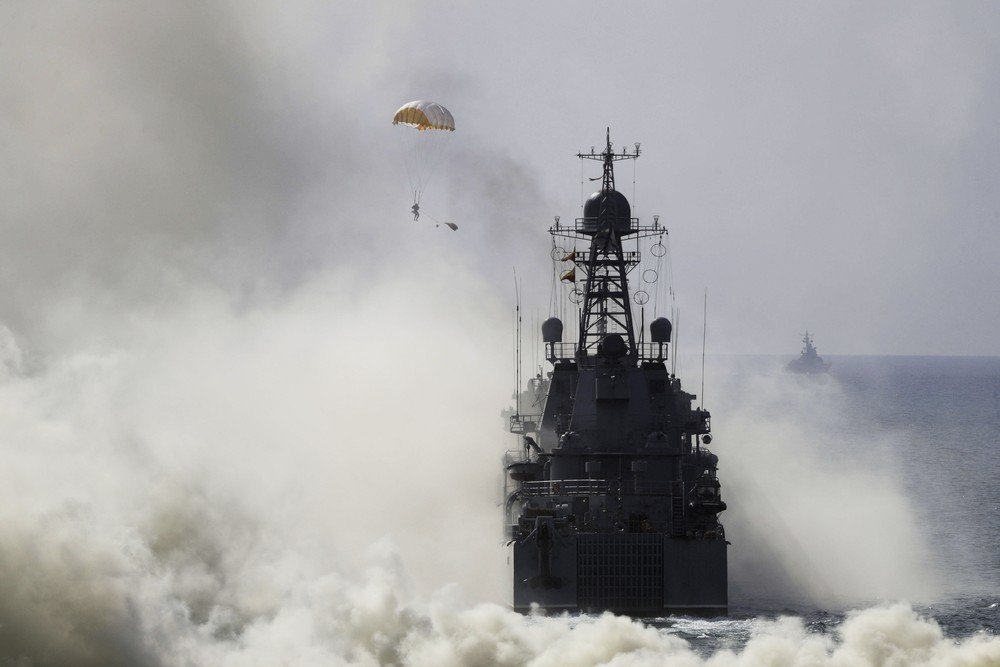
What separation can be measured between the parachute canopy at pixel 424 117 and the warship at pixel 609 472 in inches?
206

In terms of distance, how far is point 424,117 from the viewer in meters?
53.1

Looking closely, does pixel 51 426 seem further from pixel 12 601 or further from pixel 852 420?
pixel 852 420

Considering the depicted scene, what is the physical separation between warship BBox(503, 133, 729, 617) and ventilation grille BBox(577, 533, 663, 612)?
0.09 feet

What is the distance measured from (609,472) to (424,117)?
1401 cm

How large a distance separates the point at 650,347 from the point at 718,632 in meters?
11.7

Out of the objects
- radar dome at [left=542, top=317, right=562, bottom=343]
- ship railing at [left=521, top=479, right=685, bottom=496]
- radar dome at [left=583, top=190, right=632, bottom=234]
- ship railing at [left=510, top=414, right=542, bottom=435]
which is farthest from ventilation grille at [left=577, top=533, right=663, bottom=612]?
radar dome at [left=583, top=190, right=632, bottom=234]

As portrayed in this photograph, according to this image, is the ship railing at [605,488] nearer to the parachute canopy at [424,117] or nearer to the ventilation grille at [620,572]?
the ventilation grille at [620,572]

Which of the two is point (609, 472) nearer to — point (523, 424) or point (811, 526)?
point (523, 424)

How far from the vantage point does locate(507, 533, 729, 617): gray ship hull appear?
42562mm

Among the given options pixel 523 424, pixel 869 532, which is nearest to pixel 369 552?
pixel 523 424

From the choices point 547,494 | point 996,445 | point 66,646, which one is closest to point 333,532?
point 547,494

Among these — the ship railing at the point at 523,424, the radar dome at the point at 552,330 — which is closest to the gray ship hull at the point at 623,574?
the ship railing at the point at 523,424

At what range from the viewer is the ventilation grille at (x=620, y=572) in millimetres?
42594

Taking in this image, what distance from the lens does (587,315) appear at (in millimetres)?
51469
